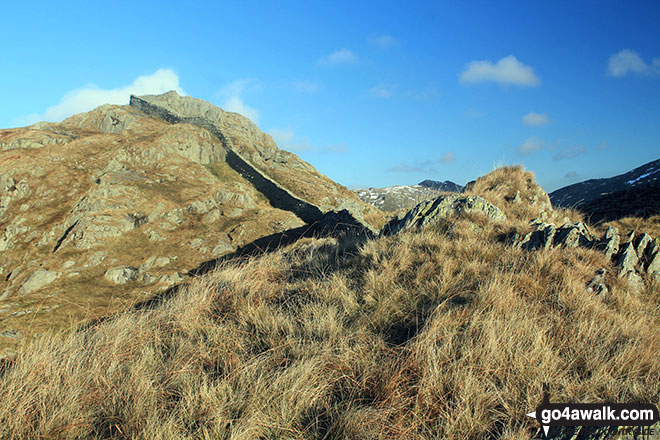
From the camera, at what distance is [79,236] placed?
91.8 ft

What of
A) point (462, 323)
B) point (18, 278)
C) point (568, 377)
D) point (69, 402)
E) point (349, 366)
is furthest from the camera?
point (18, 278)

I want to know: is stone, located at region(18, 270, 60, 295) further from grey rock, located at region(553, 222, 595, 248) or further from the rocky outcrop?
grey rock, located at region(553, 222, 595, 248)

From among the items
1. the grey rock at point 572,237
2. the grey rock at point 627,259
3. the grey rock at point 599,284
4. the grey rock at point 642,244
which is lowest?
the grey rock at point 599,284

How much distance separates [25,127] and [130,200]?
111 ft

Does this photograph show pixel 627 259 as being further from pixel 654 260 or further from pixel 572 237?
pixel 572 237

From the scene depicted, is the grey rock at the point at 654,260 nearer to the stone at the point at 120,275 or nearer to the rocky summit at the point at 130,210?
the rocky summit at the point at 130,210

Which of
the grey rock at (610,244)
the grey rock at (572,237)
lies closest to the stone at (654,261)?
the grey rock at (610,244)

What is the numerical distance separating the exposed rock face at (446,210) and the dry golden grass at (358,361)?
250cm

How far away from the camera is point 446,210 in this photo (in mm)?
7082

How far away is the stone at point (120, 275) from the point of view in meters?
24.7

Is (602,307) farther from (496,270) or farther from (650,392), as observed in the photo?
(650,392)

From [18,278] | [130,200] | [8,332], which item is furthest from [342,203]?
[18,278]

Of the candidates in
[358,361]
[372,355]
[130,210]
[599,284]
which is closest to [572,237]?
[599,284]

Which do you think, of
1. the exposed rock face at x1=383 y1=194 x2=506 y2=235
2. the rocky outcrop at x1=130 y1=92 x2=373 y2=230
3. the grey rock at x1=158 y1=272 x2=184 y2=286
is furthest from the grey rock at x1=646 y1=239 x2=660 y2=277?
the grey rock at x1=158 y1=272 x2=184 y2=286
